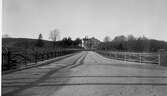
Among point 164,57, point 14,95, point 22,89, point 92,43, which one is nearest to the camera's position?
point 14,95

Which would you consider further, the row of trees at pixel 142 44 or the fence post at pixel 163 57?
the row of trees at pixel 142 44

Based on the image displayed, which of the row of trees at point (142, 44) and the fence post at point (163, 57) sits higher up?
the row of trees at point (142, 44)

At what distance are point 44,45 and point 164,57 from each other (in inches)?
588

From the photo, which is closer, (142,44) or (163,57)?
(163,57)

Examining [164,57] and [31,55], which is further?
[31,55]

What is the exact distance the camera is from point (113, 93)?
4.14m

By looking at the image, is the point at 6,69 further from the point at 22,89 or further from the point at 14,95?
the point at 14,95

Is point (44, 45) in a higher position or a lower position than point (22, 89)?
higher

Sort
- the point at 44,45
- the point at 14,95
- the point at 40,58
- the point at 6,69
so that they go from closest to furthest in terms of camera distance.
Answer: the point at 14,95 → the point at 6,69 → the point at 40,58 → the point at 44,45

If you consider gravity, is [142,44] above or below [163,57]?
above

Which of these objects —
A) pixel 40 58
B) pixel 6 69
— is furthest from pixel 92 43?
pixel 6 69

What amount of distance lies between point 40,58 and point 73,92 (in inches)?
449

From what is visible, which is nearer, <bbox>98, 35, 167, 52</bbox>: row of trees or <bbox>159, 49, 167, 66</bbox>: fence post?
<bbox>159, 49, 167, 66</bbox>: fence post

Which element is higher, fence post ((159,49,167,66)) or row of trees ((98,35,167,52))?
row of trees ((98,35,167,52))
